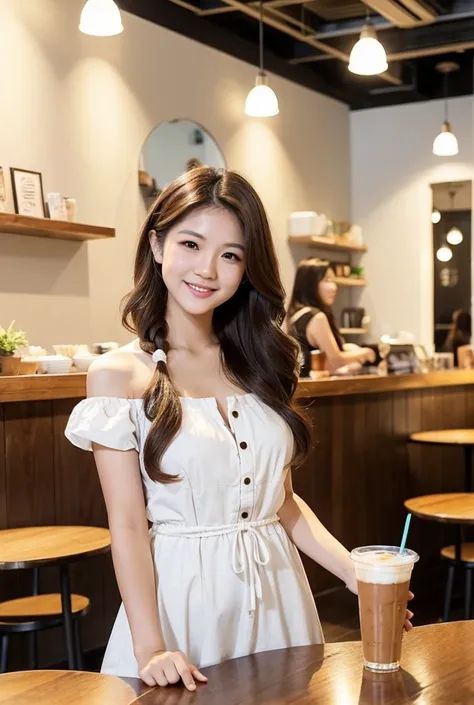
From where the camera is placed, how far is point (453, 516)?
3.94 m

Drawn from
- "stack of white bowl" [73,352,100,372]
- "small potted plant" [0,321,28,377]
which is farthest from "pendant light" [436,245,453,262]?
"small potted plant" [0,321,28,377]

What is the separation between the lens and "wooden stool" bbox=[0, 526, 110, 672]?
2.81m

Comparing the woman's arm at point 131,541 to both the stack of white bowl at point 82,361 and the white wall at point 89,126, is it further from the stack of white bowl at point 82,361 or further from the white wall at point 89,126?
the white wall at point 89,126

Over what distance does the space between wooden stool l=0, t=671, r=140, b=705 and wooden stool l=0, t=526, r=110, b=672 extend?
118 cm

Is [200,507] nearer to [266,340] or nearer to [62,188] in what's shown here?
[266,340]

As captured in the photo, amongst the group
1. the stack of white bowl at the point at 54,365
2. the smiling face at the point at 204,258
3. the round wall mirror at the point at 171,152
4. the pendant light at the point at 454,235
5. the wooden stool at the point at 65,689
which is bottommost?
the wooden stool at the point at 65,689

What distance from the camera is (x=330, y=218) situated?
26.7ft

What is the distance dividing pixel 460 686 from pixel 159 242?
90cm

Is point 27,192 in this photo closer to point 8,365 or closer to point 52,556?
point 8,365

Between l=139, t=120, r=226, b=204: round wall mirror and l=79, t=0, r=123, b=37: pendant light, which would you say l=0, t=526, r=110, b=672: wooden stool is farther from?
Answer: l=139, t=120, r=226, b=204: round wall mirror

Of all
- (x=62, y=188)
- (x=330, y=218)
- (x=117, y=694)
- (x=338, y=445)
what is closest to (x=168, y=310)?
(x=117, y=694)

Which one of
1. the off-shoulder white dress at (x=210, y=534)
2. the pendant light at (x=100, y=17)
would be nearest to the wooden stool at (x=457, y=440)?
the pendant light at (x=100, y=17)

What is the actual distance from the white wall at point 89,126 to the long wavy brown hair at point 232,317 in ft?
10.7

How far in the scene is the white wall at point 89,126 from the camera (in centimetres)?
506
